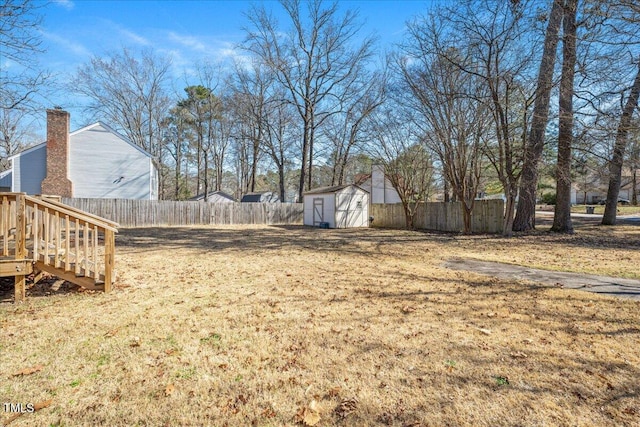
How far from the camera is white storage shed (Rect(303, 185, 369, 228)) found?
67.7 feet

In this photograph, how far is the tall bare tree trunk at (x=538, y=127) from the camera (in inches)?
352

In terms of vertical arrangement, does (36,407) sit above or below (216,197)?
below

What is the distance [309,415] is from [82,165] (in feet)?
73.8

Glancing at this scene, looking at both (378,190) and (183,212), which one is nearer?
(183,212)

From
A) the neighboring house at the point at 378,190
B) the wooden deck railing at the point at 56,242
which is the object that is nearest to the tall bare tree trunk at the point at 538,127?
the wooden deck railing at the point at 56,242

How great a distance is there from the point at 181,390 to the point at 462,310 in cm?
348

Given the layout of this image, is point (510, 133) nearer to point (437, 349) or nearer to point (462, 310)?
point (462, 310)

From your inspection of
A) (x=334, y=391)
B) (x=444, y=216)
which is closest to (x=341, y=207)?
(x=444, y=216)

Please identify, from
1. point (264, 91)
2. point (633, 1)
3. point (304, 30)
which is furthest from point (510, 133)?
point (264, 91)

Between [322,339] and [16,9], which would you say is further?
[16,9]

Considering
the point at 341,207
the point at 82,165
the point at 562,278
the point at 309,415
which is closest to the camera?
the point at 309,415

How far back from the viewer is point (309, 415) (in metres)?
2.19

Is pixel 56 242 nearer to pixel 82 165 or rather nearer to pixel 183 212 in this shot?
pixel 183 212

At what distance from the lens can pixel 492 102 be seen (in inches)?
455
